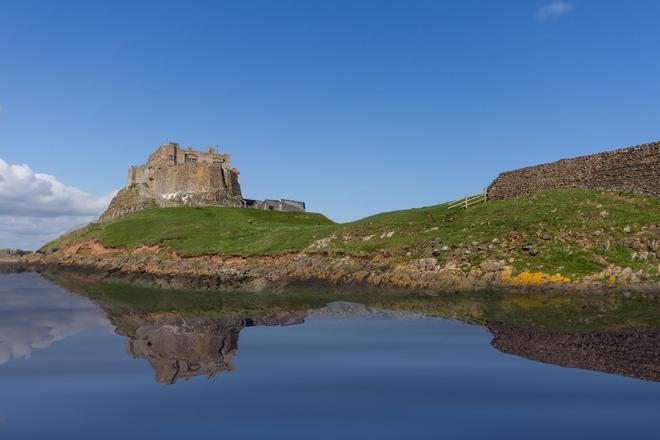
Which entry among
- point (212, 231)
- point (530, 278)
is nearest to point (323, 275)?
point (530, 278)

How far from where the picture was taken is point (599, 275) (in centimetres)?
2661

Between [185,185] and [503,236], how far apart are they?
66.3 meters

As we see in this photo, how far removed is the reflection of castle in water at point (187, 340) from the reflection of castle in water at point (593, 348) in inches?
315

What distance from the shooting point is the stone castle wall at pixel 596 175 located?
36062 mm

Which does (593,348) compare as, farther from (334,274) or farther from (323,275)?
(323,275)

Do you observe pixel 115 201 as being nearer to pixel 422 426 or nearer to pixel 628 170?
pixel 628 170

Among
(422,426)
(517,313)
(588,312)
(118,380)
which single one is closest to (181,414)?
(118,380)

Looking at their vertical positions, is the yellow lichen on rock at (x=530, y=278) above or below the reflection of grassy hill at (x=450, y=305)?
above

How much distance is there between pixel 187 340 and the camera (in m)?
16.0

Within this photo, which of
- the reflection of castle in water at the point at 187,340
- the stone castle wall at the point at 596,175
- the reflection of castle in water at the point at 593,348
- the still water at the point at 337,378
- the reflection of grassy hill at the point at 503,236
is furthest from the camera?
the stone castle wall at the point at 596,175

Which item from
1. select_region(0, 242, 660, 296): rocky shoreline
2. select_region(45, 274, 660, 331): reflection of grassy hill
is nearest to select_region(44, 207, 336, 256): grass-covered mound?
select_region(0, 242, 660, 296): rocky shoreline

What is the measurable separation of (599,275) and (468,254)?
795cm

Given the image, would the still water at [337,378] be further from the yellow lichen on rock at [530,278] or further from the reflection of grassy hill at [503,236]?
the reflection of grassy hill at [503,236]

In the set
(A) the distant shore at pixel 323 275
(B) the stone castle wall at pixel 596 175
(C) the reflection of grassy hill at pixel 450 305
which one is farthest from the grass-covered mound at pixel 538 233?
(C) the reflection of grassy hill at pixel 450 305
